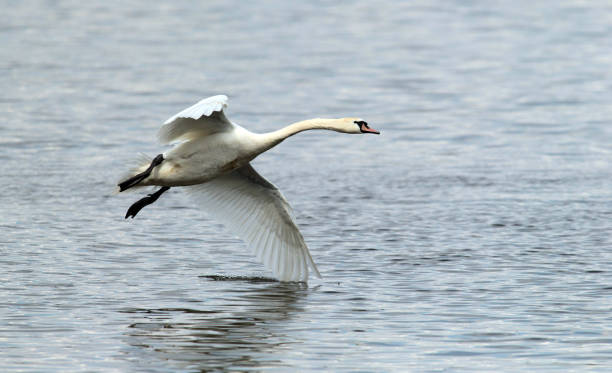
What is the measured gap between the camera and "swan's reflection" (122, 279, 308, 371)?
32.3ft

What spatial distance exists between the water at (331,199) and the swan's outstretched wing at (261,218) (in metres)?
0.32

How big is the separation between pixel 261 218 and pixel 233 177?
53 centimetres

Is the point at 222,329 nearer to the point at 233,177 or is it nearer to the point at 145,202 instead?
the point at 145,202

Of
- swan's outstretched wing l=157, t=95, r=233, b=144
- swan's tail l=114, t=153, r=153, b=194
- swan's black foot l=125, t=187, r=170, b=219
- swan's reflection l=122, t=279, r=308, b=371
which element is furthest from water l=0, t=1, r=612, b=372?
swan's outstretched wing l=157, t=95, r=233, b=144

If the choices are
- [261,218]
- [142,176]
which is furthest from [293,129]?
[261,218]

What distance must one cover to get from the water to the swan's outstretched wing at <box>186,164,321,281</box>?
0.32 m

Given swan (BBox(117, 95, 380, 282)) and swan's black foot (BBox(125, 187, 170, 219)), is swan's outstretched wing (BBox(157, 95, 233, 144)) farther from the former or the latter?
swan's black foot (BBox(125, 187, 170, 219))

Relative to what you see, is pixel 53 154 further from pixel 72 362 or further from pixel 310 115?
pixel 72 362

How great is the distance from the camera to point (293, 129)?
11.8m

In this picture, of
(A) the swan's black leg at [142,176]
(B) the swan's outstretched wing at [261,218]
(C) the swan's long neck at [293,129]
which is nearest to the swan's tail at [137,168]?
(A) the swan's black leg at [142,176]

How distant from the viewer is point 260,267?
13117 millimetres

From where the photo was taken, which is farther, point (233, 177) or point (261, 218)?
point (261, 218)

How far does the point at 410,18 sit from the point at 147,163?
913 inches

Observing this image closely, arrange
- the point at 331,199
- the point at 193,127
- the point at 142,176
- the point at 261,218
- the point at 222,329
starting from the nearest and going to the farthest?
the point at 222,329, the point at 193,127, the point at 142,176, the point at 261,218, the point at 331,199
